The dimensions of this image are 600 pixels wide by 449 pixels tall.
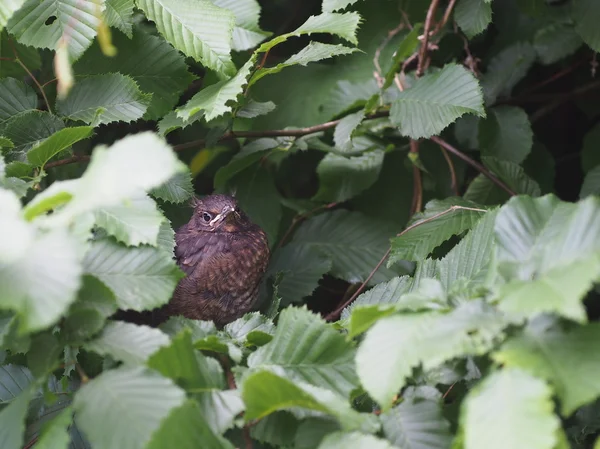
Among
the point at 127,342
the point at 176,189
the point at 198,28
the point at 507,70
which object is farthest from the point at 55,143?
the point at 507,70

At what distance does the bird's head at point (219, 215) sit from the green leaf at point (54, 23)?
28.7 inches

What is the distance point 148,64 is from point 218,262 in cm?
65

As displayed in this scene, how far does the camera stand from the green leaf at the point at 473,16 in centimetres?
202

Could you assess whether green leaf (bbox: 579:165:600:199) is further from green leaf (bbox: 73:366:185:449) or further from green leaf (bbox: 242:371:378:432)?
green leaf (bbox: 73:366:185:449)

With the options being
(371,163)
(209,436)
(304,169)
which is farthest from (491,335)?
(304,169)

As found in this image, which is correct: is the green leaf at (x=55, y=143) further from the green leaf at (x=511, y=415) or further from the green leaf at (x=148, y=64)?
the green leaf at (x=511, y=415)

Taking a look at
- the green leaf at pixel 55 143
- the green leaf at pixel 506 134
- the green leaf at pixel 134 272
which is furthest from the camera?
the green leaf at pixel 506 134

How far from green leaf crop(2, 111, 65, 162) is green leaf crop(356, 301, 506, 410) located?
1119 millimetres

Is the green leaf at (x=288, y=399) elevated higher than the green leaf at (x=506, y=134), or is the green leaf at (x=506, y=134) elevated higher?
the green leaf at (x=288, y=399)

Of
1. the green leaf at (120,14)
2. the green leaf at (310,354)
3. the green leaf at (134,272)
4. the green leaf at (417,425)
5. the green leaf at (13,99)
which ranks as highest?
the green leaf at (120,14)

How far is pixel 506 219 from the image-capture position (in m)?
1.16

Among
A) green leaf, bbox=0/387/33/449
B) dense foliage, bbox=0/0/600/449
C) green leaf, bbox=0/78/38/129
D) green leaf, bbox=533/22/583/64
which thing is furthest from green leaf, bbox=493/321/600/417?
green leaf, bbox=533/22/583/64

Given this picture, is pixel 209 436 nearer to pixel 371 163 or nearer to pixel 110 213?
pixel 110 213

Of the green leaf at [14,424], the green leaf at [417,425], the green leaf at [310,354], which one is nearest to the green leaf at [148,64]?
the green leaf at [310,354]
